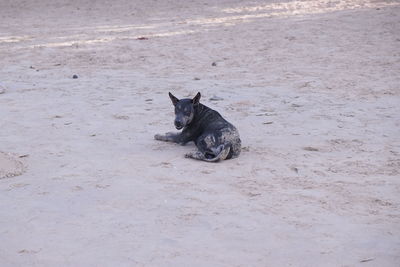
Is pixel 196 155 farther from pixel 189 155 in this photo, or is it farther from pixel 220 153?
pixel 220 153

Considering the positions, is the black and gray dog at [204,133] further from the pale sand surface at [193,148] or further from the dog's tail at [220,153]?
the pale sand surface at [193,148]

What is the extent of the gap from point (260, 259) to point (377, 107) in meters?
5.13

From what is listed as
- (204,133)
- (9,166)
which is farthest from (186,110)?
(9,166)

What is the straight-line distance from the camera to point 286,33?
14.8 m

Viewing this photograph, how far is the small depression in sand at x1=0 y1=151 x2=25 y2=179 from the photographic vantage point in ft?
20.2

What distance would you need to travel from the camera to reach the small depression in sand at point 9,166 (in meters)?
6.15

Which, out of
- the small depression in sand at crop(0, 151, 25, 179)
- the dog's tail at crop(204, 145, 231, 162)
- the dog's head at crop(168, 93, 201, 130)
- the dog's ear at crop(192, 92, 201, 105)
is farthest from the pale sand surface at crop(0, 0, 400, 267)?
the dog's ear at crop(192, 92, 201, 105)

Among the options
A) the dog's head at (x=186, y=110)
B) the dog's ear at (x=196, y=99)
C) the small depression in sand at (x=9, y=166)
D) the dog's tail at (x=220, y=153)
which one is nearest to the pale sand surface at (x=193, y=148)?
the small depression in sand at (x=9, y=166)

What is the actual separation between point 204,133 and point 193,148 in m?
0.33

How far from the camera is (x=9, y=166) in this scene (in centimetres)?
631

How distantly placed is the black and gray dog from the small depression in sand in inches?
69.4

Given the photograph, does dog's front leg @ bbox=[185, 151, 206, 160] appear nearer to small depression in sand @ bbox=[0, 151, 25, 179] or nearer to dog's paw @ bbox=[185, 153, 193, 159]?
dog's paw @ bbox=[185, 153, 193, 159]

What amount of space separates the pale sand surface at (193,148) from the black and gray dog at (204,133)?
149 mm

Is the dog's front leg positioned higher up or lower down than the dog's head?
lower down
